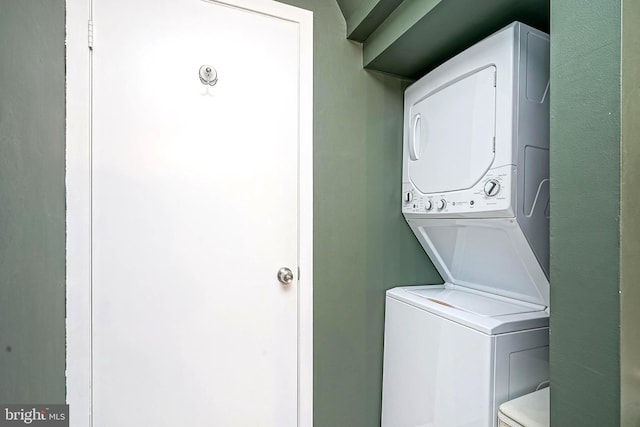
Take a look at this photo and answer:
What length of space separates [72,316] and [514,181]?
161 cm

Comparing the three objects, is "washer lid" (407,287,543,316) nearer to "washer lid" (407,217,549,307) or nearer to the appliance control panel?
"washer lid" (407,217,549,307)

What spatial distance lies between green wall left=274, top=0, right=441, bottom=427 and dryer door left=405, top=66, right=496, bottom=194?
163mm

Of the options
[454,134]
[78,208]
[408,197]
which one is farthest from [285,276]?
[454,134]

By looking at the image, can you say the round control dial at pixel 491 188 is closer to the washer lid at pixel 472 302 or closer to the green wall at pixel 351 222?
the washer lid at pixel 472 302

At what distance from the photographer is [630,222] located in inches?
26.7

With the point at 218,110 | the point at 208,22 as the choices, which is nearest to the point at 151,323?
the point at 218,110

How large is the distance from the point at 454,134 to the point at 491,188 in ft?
1.00

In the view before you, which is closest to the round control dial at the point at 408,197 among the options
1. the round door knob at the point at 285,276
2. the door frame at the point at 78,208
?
the round door knob at the point at 285,276

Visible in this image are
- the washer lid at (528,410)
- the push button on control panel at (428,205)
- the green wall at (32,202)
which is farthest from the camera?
the push button on control panel at (428,205)

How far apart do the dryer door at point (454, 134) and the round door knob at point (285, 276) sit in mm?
728

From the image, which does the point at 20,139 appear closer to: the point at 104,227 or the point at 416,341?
the point at 104,227

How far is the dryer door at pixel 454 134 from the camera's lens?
1.21m

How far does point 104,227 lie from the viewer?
1.23 meters

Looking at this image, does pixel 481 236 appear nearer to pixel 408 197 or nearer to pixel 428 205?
pixel 428 205
